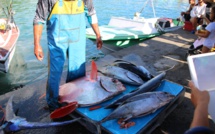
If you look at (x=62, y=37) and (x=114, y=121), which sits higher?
(x=62, y=37)

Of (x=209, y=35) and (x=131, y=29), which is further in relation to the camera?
(x=131, y=29)

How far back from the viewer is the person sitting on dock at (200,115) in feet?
3.64

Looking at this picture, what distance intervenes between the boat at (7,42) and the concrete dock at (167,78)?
12.7 ft

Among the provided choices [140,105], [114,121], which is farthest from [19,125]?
[140,105]

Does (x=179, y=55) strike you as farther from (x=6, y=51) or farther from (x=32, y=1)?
(x=32, y=1)

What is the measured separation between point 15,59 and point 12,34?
4.01ft

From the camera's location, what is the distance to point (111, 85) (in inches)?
118

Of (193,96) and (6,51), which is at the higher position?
(193,96)

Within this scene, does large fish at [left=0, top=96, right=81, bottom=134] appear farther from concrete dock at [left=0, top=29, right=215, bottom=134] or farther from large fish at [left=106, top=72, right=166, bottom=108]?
large fish at [left=106, top=72, right=166, bottom=108]

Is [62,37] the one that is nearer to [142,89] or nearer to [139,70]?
[142,89]

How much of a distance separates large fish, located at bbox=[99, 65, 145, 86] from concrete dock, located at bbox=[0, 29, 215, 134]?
2.51ft

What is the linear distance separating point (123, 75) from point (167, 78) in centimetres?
139

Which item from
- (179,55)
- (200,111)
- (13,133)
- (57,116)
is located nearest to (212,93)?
(200,111)

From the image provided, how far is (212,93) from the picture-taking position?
193cm
